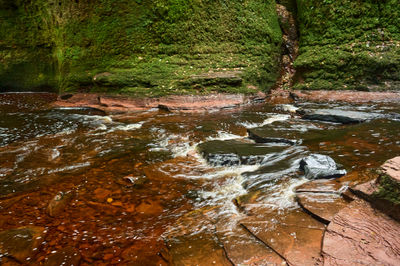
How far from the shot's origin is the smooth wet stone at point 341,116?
18.6 feet

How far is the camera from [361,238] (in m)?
2.04

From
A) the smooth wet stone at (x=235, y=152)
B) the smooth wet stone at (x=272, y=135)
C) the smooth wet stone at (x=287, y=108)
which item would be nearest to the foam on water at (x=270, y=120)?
the smooth wet stone at (x=287, y=108)

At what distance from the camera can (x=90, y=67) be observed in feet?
31.1

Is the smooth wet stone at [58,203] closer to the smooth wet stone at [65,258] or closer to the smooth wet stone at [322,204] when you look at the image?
the smooth wet stone at [65,258]

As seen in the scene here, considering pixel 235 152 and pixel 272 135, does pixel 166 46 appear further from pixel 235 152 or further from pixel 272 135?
pixel 235 152

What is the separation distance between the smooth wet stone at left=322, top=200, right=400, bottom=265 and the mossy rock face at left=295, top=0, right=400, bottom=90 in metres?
7.44

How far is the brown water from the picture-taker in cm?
238

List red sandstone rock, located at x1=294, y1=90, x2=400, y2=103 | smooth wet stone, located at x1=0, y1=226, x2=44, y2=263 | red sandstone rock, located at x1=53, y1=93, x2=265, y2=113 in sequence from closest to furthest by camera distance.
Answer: smooth wet stone, located at x1=0, y1=226, x2=44, y2=263
red sandstone rock, located at x1=294, y1=90, x2=400, y2=103
red sandstone rock, located at x1=53, y1=93, x2=265, y2=113

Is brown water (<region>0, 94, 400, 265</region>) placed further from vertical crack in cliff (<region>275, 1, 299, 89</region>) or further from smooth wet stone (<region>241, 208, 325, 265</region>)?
vertical crack in cliff (<region>275, 1, 299, 89</region>)

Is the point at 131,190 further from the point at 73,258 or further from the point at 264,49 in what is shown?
the point at 264,49

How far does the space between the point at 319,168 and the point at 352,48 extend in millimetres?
7559

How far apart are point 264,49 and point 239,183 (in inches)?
295

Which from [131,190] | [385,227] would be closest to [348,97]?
[385,227]

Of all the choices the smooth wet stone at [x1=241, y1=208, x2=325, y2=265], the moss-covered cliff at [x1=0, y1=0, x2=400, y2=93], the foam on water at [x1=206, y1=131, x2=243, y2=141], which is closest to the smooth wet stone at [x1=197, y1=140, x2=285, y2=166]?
the foam on water at [x1=206, y1=131, x2=243, y2=141]
